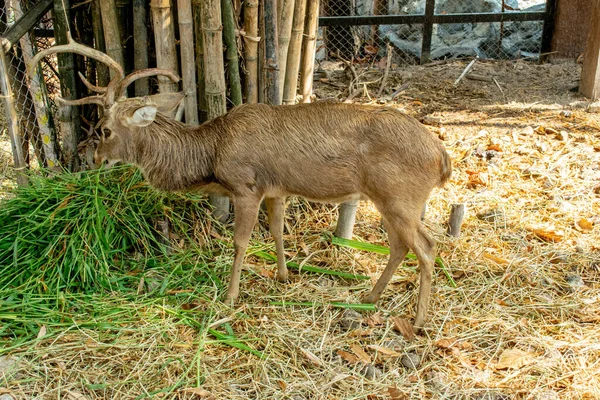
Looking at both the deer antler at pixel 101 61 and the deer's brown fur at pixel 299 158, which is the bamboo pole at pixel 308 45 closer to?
the deer's brown fur at pixel 299 158

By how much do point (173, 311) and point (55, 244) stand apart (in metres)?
1.11

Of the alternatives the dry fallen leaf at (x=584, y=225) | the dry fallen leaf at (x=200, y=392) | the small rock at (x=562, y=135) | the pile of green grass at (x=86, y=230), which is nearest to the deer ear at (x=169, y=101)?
the pile of green grass at (x=86, y=230)

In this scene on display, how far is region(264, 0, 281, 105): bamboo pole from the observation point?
5402 millimetres

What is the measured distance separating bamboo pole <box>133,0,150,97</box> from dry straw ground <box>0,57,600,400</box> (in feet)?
5.24

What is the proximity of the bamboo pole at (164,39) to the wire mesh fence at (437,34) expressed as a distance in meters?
5.75

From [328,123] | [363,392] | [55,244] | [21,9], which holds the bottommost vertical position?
[363,392]

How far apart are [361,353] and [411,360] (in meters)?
0.33

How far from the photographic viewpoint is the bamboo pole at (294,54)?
5.75m

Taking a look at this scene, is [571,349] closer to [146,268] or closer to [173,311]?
[173,311]

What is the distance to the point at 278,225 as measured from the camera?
17.2ft

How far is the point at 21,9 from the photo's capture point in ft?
18.2

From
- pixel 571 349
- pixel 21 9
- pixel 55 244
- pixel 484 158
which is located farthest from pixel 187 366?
pixel 484 158

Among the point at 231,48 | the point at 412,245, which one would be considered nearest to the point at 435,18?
the point at 231,48

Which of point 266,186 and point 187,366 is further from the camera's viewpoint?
point 266,186
